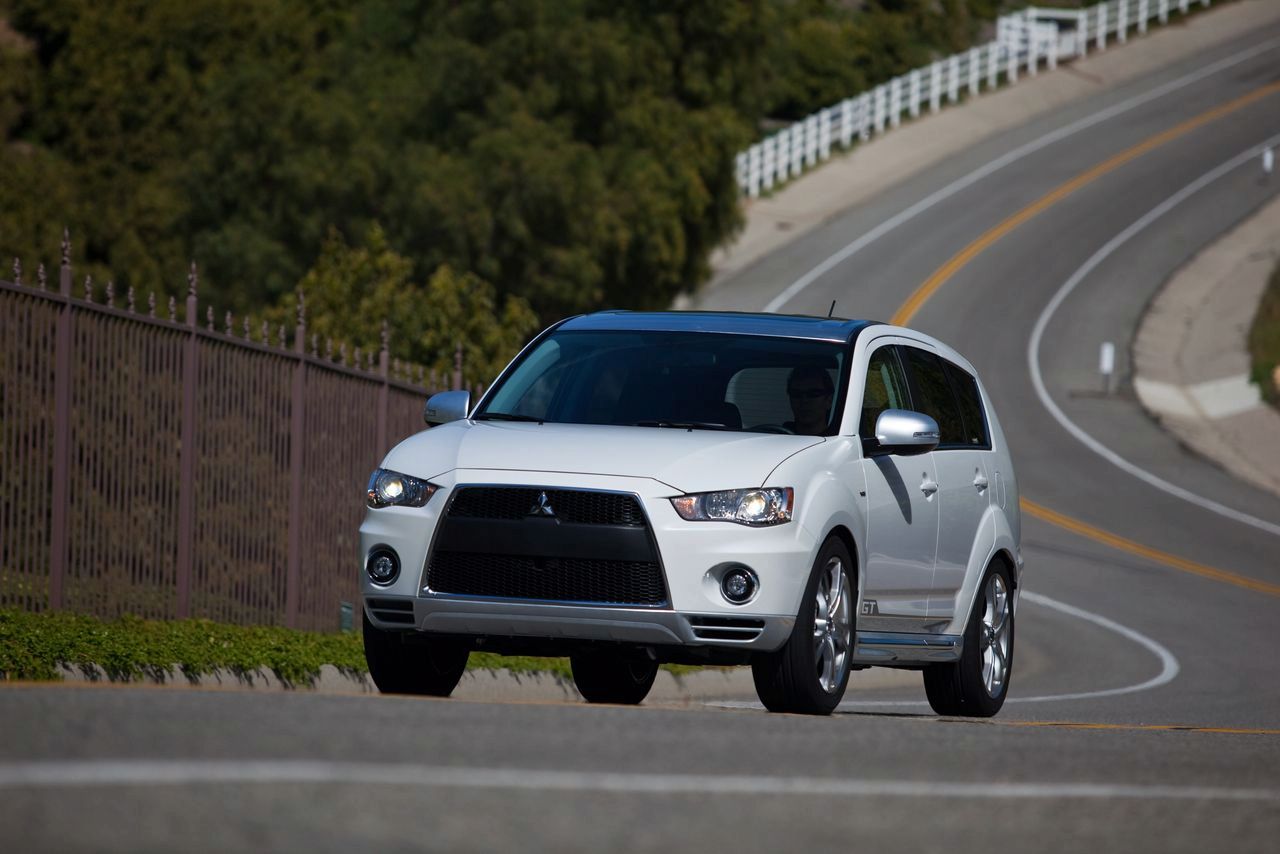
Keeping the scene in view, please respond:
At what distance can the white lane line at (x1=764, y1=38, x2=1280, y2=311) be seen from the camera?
2077 inches

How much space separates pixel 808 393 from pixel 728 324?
0.71 metres

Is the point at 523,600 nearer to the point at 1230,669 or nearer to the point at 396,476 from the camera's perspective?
the point at 396,476

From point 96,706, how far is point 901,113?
65794mm

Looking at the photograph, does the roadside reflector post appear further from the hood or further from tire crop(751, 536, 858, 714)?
the hood

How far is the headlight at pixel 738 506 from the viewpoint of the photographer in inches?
368

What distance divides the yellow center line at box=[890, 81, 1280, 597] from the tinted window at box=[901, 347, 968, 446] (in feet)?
51.5

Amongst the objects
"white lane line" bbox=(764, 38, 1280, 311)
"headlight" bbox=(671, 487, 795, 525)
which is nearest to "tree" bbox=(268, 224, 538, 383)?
"white lane line" bbox=(764, 38, 1280, 311)

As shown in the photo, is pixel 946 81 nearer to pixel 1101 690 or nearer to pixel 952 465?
pixel 1101 690

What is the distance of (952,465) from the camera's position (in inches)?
457

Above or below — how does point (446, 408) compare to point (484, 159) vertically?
below

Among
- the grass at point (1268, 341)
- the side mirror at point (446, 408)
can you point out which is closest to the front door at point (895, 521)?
the side mirror at point (446, 408)

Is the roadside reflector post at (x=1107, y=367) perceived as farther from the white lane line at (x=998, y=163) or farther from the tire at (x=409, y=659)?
the tire at (x=409, y=659)

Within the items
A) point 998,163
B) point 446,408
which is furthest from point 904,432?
point 998,163

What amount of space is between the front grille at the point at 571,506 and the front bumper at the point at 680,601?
0.13ft
